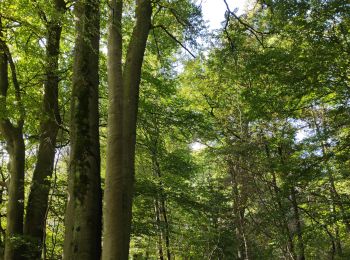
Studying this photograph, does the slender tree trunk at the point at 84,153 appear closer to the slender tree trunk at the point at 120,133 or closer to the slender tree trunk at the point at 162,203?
the slender tree trunk at the point at 120,133

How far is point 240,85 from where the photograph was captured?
14.4 m

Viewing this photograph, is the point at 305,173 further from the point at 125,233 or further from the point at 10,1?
the point at 10,1

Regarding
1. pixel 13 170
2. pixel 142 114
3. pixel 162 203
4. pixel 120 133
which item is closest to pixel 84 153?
pixel 120 133

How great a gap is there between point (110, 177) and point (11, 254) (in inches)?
146

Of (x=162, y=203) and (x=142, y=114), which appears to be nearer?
(x=142, y=114)

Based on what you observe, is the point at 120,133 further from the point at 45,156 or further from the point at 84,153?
the point at 45,156

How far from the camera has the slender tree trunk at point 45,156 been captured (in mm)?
7191

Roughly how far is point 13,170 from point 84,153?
3548 millimetres

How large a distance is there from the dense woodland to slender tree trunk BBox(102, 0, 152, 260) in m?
0.02

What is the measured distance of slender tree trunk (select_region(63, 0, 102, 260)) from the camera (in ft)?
14.8

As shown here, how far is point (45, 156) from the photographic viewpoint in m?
7.79

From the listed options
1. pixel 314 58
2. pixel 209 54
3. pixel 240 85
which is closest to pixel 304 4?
pixel 314 58

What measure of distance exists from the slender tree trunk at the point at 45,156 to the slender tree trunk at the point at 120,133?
2033 mm

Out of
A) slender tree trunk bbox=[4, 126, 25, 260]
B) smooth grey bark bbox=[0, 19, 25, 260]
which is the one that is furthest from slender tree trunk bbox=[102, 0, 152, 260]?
slender tree trunk bbox=[4, 126, 25, 260]
